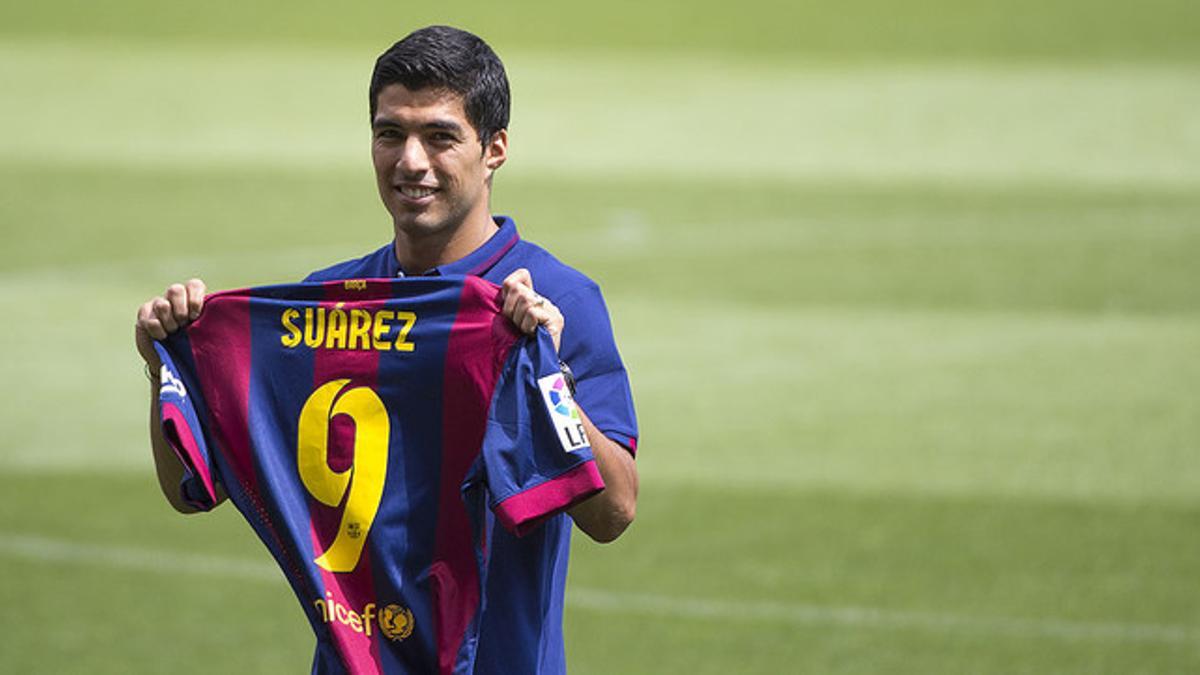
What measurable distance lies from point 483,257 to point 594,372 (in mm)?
317

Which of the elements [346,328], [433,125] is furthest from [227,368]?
[433,125]

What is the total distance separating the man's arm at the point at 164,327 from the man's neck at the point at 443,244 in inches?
15.2

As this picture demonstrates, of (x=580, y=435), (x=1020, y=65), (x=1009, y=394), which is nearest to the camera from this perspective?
(x=580, y=435)

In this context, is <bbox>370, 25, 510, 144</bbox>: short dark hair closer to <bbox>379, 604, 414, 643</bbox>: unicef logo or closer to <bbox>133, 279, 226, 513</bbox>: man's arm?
<bbox>133, 279, 226, 513</bbox>: man's arm

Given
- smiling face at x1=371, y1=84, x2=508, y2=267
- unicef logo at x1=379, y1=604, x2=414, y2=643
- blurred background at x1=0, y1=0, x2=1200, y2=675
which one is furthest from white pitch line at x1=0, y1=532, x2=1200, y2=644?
smiling face at x1=371, y1=84, x2=508, y2=267

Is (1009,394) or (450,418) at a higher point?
(450,418)

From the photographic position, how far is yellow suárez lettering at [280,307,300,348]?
387cm

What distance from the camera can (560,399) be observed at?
3.54 meters

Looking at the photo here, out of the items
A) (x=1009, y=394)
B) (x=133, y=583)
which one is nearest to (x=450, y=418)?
(x=133, y=583)

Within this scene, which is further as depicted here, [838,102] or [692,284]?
[838,102]

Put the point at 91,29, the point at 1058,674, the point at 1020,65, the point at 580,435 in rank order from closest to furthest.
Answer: the point at 580,435 < the point at 1058,674 < the point at 1020,65 < the point at 91,29

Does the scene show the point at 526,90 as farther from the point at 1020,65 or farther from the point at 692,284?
the point at 692,284

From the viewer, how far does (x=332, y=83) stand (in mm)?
20547

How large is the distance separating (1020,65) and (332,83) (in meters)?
6.91
